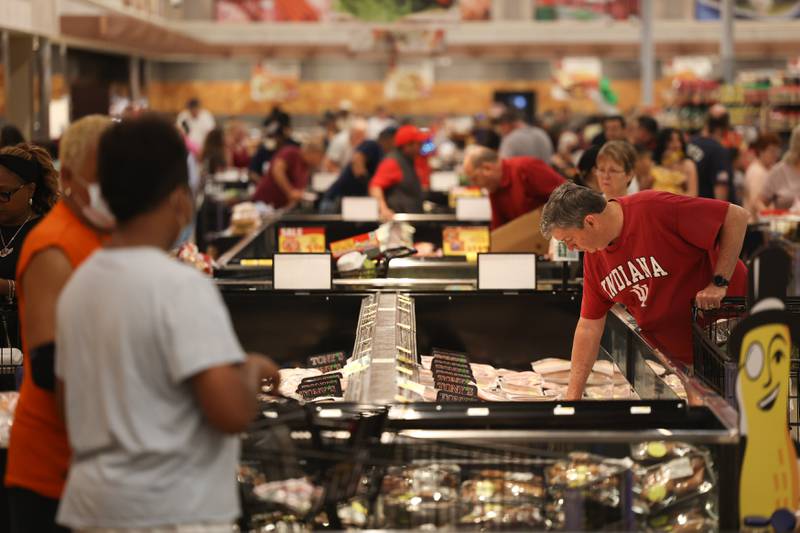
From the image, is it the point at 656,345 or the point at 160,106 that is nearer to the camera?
the point at 656,345

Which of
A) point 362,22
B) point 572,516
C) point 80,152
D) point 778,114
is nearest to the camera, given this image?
point 80,152

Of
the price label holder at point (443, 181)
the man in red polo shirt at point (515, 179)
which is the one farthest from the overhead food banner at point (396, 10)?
the man in red polo shirt at point (515, 179)

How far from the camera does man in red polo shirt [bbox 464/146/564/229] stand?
7.16 meters

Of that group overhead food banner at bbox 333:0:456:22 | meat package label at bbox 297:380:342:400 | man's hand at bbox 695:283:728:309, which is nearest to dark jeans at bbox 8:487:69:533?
meat package label at bbox 297:380:342:400

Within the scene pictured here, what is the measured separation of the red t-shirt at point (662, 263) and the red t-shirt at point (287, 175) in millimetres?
8857

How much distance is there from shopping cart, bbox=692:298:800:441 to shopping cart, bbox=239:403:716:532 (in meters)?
0.47

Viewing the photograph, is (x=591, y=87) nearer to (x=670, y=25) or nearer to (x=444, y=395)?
(x=670, y=25)

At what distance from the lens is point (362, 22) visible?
73.7 ft

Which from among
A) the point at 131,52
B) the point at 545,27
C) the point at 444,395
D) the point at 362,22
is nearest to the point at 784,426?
the point at 444,395

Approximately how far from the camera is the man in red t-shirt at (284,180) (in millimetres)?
12898

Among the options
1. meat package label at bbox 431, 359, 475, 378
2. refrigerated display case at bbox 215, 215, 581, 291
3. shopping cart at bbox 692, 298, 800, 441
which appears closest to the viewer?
shopping cart at bbox 692, 298, 800, 441

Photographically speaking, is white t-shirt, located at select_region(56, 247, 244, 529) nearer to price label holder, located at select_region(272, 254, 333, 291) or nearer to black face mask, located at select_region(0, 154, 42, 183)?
black face mask, located at select_region(0, 154, 42, 183)

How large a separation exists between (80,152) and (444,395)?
2.01m

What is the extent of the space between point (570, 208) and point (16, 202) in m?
1.90
